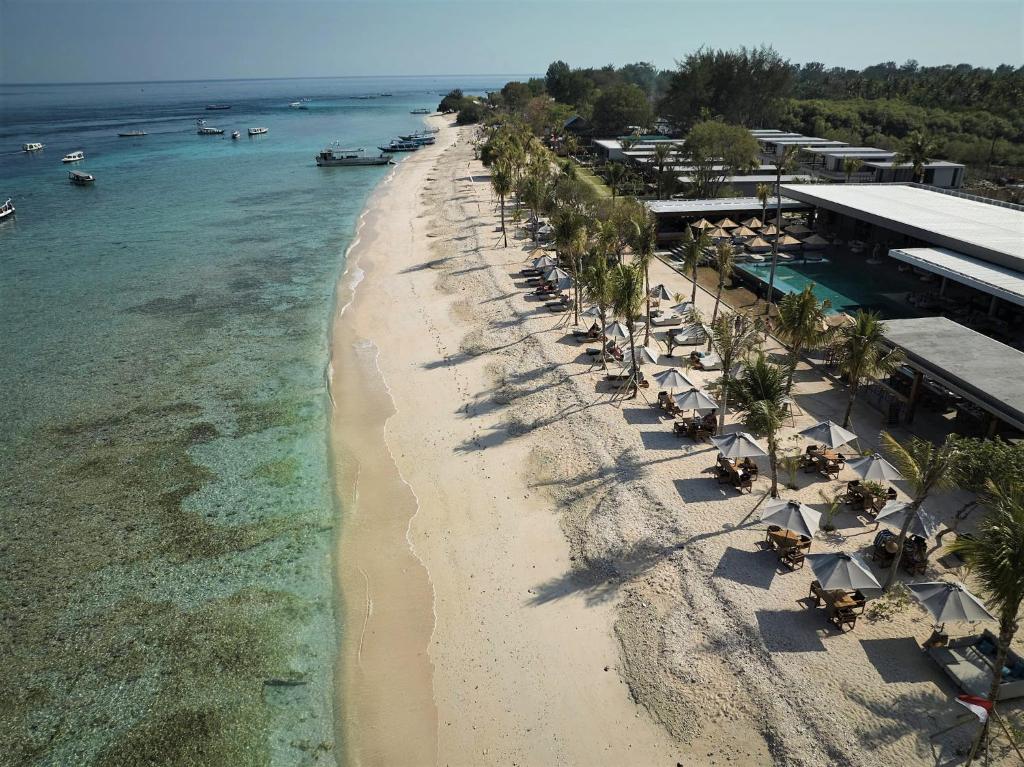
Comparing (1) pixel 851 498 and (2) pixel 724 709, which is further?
(1) pixel 851 498

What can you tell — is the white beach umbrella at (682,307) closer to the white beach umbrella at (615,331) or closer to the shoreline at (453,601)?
the white beach umbrella at (615,331)

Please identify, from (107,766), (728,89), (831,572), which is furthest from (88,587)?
(728,89)

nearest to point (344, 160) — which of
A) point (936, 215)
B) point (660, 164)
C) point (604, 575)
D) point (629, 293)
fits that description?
point (660, 164)

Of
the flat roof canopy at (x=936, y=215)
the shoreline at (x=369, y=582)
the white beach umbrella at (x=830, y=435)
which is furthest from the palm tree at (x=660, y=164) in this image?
the white beach umbrella at (x=830, y=435)

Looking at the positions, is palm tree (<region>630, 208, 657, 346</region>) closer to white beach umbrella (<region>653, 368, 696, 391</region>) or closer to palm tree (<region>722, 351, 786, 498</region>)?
white beach umbrella (<region>653, 368, 696, 391</region>)

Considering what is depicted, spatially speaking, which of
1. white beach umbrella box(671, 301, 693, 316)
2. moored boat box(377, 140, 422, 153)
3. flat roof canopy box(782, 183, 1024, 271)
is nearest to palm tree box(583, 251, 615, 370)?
white beach umbrella box(671, 301, 693, 316)

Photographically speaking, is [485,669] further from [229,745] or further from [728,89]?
[728,89]

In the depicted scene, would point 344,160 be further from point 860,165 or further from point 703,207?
point 860,165
